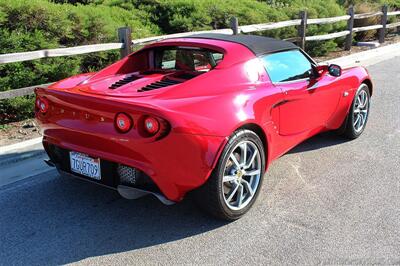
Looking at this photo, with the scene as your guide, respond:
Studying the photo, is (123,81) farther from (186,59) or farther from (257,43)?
(257,43)

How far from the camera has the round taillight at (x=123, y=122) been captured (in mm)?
3355

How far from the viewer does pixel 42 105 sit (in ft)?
13.0

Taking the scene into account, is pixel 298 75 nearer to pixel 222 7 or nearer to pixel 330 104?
pixel 330 104

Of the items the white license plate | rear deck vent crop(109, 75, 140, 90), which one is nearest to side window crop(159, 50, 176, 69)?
rear deck vent crop(109, 75, 140, 90)

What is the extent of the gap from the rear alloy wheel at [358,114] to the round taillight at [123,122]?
3108 millimetres

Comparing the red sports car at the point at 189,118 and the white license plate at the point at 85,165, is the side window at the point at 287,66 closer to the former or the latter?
the red sports car at the point at 189,118

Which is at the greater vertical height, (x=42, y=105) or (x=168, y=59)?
(x=168, y=59)

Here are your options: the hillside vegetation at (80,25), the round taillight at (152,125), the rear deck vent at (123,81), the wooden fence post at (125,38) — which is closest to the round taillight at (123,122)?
the round taillight at (152,125)

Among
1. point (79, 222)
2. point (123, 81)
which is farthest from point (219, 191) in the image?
point (123, 81)

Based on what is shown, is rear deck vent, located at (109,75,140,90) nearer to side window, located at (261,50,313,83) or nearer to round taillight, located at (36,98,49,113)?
round taillight, located at (36,98,49,113)

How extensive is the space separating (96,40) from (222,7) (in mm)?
4268

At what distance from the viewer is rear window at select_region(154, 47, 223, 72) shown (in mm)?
4523

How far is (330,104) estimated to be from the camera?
5.05 metres

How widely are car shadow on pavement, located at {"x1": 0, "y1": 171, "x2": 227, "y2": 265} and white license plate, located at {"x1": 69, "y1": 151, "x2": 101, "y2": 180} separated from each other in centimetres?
40
